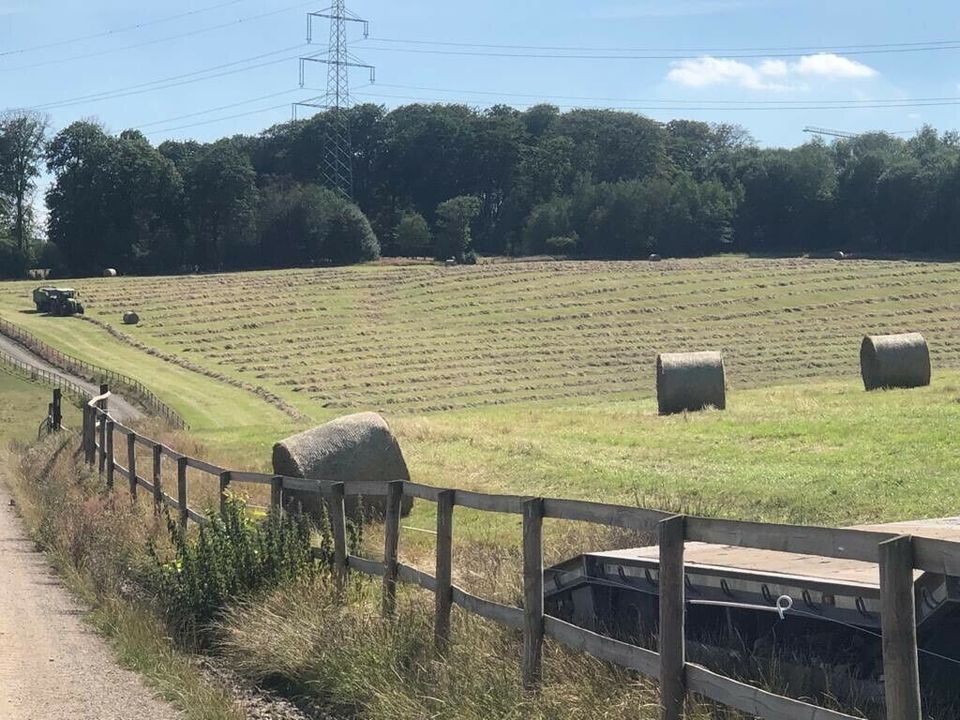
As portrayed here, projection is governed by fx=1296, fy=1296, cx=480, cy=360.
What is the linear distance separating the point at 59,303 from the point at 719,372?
5242cm

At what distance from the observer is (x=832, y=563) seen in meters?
6.59

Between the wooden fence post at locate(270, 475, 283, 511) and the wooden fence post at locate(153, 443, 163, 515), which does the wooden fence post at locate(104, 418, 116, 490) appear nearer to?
the wooden fence post at locate(153, 443, 163, 515)

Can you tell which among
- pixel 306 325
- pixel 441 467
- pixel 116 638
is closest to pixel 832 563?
pixel 116 638

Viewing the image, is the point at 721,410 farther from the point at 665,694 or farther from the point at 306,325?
the point at 306,325

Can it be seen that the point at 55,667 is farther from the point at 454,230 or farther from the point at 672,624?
the point at 454,230

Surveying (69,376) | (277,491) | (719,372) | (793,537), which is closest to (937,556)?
(793,537)

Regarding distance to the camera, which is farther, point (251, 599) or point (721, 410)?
point (721, 410)

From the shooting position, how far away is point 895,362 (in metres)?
32.5

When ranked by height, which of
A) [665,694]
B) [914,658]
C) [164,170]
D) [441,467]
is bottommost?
[441,467]

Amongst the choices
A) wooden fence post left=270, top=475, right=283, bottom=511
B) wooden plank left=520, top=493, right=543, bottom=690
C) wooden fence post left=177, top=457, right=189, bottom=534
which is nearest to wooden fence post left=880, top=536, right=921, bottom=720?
wooden plank left=520, top=493, right=543, bottom=690

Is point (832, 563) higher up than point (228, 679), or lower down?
higher up

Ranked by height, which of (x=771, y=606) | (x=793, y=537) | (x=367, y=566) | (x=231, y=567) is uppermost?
(x=793, y=537)

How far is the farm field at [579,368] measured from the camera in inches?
725

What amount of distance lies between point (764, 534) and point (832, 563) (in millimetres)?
1525
